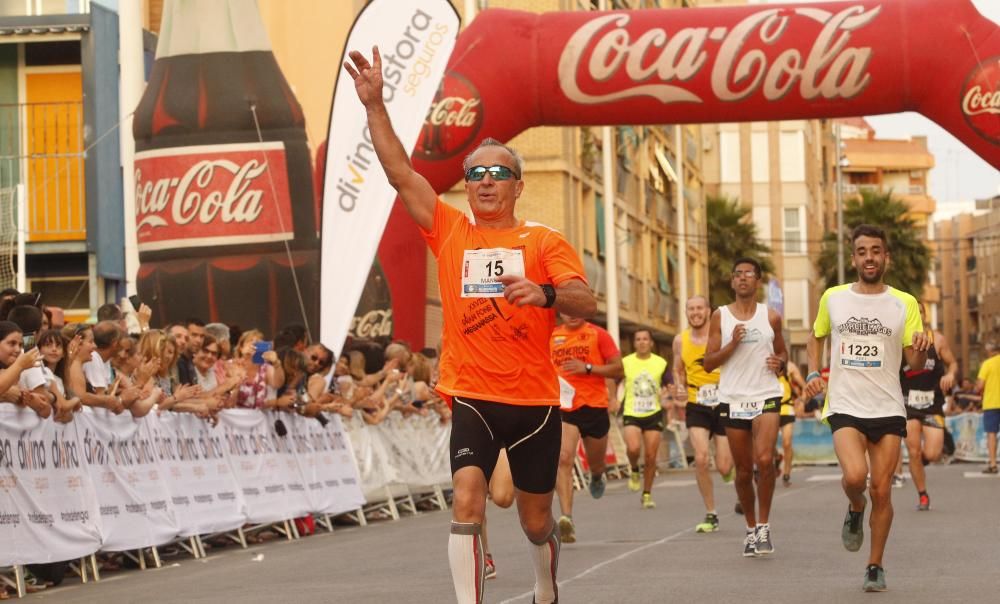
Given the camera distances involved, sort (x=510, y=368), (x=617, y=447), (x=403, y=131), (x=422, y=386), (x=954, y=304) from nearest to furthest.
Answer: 1. (x=510, y=368)
2. (x=403, y=131)
3. (x=422, y=386)
4. (x=617, y=447)
5. (x=954, y=304)

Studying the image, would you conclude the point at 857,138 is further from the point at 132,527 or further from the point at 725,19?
the point at 132,527

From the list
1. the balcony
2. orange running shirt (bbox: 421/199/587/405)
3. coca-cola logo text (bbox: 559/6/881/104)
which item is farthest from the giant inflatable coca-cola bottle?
orange running shirt (bbox: 421/199/587/405)

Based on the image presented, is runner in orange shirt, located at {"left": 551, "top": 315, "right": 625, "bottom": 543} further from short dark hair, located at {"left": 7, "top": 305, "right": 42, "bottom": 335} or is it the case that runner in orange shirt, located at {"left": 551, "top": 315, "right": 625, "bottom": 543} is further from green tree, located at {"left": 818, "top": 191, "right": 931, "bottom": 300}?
green tree, located at {"left": 818, "top": 191, "right": 931, "bottom": 300}

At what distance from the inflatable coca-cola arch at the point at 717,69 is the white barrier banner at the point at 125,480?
9598mm

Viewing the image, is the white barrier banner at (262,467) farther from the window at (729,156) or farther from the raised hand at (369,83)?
the window at (729,156)

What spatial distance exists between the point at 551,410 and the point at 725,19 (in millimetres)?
15333

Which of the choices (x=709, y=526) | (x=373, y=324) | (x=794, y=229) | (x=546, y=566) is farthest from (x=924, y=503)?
(x=794, y=229)

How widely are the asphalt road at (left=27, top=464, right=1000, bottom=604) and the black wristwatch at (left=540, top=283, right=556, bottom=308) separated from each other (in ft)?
9.41

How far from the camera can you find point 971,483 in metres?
25.5

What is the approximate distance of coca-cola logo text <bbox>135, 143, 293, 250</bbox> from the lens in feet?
73.2

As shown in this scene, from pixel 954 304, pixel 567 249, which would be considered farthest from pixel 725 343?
pixel 954 304

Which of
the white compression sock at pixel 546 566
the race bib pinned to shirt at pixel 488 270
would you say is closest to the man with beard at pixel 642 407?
the white compression sock at pixel 546 566

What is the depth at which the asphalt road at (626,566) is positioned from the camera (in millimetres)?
10570

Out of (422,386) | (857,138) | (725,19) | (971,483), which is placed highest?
(857,138)
